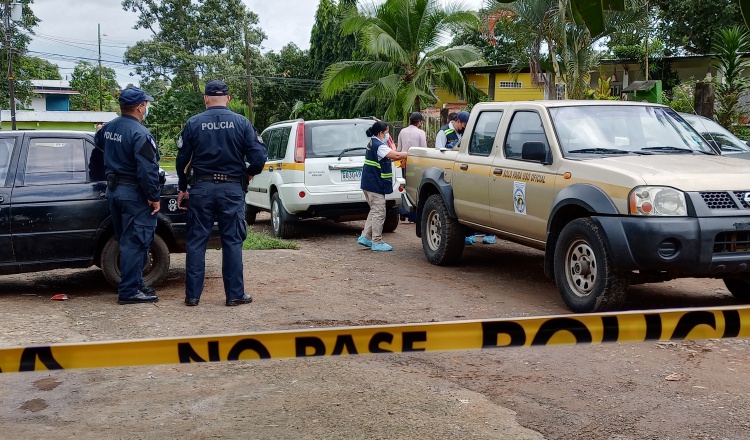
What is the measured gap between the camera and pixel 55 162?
306 inches

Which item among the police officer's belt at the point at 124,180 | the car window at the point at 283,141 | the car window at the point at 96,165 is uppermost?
the car window at the point at 283,141

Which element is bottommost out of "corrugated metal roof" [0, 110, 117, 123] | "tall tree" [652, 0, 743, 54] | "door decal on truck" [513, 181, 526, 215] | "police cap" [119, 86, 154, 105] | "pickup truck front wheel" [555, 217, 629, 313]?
"pickup truck front wheel" [555, 217, 629, 313]

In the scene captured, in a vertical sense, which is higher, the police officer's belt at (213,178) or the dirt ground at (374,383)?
the police officer's belt at (213,178)

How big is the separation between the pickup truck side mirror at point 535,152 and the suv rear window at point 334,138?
498cm

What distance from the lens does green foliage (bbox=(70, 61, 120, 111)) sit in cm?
8088

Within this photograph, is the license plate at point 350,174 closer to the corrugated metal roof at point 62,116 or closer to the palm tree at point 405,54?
the palm tree at point 405,54

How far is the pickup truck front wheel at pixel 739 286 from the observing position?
7.25 metres

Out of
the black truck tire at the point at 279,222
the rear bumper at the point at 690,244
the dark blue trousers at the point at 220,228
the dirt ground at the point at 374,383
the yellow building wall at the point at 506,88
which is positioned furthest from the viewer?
the yellow building wall at the point at 506,88

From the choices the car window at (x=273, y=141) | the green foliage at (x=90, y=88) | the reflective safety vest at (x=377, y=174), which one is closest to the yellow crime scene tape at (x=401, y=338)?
the reflective safety vest at (x=377, y=174)

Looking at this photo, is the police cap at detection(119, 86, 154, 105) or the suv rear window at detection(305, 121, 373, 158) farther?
the suv rear window at detection(305, 121, 373, 158)

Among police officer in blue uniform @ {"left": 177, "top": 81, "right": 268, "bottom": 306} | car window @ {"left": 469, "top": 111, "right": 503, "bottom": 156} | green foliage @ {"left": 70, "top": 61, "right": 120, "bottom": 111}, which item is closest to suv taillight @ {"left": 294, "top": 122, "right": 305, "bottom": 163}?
car window @ {"left": 469, "top": 111, "right": 503, "bottom": 156}

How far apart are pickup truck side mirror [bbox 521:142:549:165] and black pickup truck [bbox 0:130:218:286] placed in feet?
9.99

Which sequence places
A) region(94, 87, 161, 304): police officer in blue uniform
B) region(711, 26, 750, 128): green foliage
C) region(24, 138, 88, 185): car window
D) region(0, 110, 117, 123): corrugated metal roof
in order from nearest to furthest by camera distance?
region(94, 87, 161, 304): police officer in blue uniform → region(24, 138, 88, 185): car window → region(711, 26, 750, 128): green foliage → region(0, 110, 117, 123): corrugated metal roof

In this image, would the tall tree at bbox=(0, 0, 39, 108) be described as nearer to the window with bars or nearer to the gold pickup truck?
the window with bars
